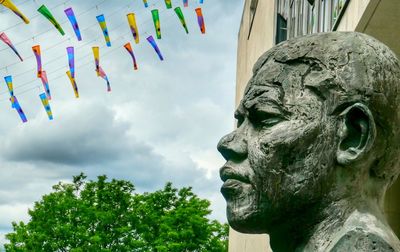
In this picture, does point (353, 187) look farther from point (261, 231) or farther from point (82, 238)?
point (82, 238)

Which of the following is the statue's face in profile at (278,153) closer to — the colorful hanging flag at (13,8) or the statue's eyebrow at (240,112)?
the statue's eyebrow at (240,112)

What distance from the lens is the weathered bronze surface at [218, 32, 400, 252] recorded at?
312 cm

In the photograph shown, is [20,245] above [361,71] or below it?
above

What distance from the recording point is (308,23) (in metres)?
14.1

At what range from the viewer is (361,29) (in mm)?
9094

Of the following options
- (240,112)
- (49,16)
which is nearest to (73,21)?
(49,16)

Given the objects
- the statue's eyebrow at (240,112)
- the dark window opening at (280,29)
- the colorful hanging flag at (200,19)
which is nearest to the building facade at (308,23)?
the dark window opening at (280,29)

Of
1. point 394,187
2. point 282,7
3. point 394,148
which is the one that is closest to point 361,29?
point 394,187

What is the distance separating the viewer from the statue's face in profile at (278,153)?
313 centimetres

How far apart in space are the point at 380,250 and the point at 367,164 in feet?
1.36

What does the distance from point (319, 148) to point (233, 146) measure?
0.37 meters

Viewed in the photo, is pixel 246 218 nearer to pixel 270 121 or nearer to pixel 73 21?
pixel 270 121

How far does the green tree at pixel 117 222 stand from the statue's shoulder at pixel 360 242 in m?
25.7

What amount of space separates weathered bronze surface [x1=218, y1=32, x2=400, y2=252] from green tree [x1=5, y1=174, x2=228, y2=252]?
25452mm
